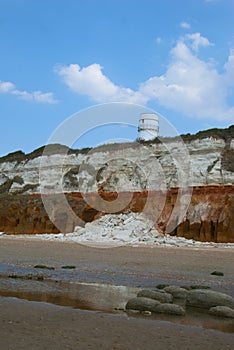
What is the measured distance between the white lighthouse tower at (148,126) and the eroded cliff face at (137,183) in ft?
13.5

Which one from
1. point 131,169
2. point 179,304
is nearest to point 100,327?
point 179,304

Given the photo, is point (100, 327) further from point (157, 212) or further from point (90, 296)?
point (157, 212)

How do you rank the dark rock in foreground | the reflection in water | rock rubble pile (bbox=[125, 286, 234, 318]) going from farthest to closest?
rock rubble pile (bbox=[125, 286, 234, 318]) → the dark rock in foreground → the reflection in water

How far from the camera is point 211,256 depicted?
59.2ft

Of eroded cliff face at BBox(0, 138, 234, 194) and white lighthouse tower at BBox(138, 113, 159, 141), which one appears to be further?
white lighthouse tower at BBox(138, 113, 159, 141)

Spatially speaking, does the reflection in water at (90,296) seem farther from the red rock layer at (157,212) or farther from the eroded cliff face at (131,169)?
the eroded cliff face at (131,169)

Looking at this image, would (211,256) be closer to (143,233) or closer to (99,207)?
(143,233)

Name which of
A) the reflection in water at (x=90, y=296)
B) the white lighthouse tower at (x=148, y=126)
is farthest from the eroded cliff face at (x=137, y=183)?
the reflection in water at (x=90, y=296)

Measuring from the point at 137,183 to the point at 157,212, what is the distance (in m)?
11.7

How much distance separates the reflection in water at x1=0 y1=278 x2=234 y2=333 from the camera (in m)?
7.18

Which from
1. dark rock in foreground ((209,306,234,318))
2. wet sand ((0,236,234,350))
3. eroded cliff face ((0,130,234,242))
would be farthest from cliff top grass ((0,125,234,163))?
dark rock in foreground ((209,306,234,318))

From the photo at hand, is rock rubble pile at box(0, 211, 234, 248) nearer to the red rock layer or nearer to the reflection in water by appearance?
the red rock layer

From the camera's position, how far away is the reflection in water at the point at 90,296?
7.18 meters

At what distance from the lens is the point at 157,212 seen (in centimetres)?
2936
